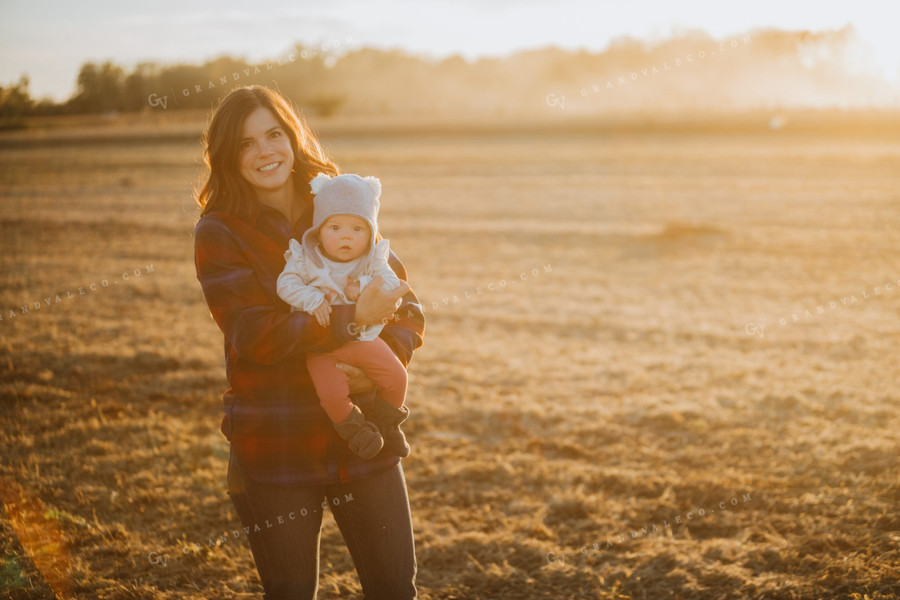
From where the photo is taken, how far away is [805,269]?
35.3ft

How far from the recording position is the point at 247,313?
84.8 inches

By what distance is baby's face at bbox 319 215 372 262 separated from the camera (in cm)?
229

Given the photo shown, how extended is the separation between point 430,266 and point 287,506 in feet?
31.0

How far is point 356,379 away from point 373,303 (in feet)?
0.91

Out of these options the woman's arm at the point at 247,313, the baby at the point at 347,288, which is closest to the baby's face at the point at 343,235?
the baby at the point at 347,288

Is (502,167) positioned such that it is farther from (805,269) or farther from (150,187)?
(805,269)

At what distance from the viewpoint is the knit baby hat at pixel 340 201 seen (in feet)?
7.43

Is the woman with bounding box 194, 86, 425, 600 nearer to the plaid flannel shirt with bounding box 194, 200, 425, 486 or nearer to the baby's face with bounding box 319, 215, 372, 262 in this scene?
the plaid flannel shirt with bounding box 194, 200, 425, 486

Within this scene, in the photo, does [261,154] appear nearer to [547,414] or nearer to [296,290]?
[296,290]

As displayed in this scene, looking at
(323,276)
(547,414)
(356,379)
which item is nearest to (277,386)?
(356,379)

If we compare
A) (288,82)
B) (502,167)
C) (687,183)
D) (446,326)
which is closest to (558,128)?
(502,167)

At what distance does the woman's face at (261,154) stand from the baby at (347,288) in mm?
136

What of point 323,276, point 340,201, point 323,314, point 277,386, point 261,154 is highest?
point 261,154

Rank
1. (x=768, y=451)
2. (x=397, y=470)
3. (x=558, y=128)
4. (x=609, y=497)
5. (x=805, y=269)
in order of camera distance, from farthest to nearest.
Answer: (x=558, y=128), (x=805, y=269), (x=768, y=451), (x=609, y=497), (x=397, y=470)
